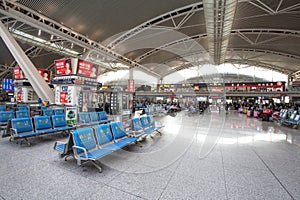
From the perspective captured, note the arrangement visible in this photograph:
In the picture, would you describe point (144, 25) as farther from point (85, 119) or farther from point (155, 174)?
point (155, 174)

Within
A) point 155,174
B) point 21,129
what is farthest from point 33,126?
point 155,174

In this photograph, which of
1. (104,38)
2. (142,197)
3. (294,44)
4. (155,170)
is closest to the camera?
(142,197)

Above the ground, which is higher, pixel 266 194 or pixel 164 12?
pixel 164 12

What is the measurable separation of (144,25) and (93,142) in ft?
52.3

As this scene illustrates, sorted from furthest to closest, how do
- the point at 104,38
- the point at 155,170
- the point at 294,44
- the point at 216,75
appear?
the point at 216,75
the point at 294,44
the point at 104,38
the point at 155,170

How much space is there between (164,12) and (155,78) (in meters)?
24.9

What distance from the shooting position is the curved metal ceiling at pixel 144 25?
12.2m

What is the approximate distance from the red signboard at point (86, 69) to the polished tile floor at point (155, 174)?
223 inches

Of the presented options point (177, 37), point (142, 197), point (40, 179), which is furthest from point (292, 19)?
point (40, 179)

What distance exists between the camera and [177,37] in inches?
811

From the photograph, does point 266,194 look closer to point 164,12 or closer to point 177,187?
point 177,187

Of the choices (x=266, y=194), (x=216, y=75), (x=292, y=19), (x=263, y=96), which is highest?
(x=292, y=19)

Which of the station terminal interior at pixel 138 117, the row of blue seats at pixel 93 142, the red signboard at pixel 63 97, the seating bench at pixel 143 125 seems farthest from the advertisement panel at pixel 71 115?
the row of blue seats at pixel 93 142

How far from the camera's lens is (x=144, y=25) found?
53.7 feet
